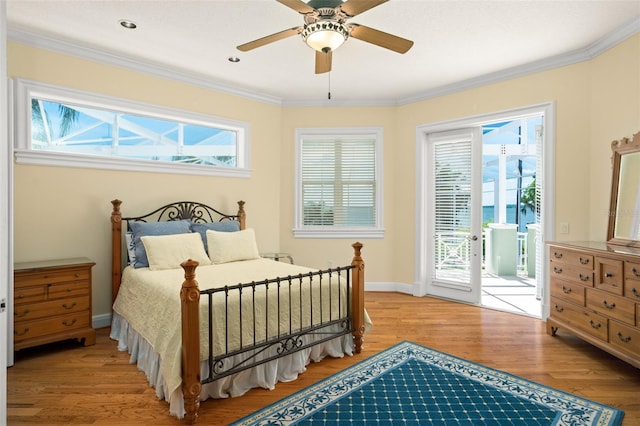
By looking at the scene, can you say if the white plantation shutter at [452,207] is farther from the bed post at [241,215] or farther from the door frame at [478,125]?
the bed post at [241,215]

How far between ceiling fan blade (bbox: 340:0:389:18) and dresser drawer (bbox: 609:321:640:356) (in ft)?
9.54

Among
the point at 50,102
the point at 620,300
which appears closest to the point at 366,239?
the point at 620,300

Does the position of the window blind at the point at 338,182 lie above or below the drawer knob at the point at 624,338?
above

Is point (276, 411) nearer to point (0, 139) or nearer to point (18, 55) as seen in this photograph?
point (0, 139)

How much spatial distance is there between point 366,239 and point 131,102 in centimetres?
349

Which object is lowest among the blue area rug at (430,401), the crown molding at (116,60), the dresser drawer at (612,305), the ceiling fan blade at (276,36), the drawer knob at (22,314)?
the blue area rug at (430,401)

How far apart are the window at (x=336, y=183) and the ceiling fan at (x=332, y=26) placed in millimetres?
2768

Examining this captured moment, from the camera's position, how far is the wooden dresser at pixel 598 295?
269 cm

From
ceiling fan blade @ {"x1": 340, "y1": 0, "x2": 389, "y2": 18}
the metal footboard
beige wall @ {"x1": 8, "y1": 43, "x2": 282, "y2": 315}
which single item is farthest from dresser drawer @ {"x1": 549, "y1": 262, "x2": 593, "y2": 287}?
beige wall @ {"x1": 8, "y1": 43, "x2": 282, "y2": 315}

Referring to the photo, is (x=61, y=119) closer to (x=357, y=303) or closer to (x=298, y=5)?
(x=298, y=5)

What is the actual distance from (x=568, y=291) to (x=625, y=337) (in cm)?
67

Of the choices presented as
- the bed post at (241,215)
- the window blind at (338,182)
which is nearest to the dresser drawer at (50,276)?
the bed post at (241,215)

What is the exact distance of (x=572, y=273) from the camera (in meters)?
3.31

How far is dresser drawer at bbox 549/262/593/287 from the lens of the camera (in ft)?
10.3
